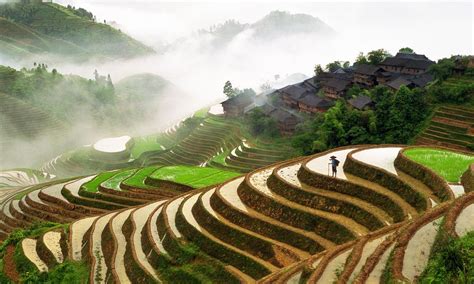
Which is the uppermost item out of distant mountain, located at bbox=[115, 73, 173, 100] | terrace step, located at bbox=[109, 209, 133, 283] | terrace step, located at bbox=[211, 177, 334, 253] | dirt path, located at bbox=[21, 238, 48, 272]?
distant mountain, located at bbox=[115, 73, 173, 100]

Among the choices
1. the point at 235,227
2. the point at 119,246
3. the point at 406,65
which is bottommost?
the point at 119,246

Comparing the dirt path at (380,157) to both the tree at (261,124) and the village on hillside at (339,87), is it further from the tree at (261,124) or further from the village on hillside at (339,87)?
the tree at (261,124)

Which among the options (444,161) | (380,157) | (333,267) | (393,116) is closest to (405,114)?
(393,116)

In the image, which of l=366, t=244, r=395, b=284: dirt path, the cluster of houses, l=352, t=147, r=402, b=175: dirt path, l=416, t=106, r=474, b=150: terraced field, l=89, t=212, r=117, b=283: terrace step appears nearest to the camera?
l=366, t=244, r=395, b=284: dirt path

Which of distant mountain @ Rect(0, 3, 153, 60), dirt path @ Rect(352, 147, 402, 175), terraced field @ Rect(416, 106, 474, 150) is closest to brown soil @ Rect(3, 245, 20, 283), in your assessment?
dirt path @ Rect(352, 147, 402, 175)

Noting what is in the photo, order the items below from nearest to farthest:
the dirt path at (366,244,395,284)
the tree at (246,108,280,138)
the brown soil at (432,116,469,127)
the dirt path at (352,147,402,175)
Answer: the dirt path at (366,244,395,284)
the dirt path at (352,147,402,175)
the brown soil at (432,116,469,127)
the tree at (246,108,280,138)

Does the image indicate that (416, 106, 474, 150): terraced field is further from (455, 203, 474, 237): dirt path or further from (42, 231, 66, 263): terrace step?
(42, 231, 66, 263): terrace step

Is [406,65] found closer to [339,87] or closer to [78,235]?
[339,87]

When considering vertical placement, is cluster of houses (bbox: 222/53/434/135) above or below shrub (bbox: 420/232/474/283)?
above
